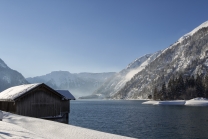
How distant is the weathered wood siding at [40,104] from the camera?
37156 millimetres

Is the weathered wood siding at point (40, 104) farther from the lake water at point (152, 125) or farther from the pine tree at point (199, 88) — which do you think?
the pine tree at point (199, 88)

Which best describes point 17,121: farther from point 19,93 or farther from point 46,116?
point 46,116

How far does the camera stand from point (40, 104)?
1540 inches

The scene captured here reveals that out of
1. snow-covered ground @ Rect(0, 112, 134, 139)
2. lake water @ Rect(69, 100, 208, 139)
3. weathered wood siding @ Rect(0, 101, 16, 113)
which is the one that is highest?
weathered wood siding @ Rect(0, 101, 16, 113)

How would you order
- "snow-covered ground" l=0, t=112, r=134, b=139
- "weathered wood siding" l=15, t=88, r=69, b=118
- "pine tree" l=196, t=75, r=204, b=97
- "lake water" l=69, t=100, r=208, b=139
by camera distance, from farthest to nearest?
1. "pine tree" l=196, t=75, r=204, b=97
2. "lake water" l=69, t=100, r=208, b=139
3. "weathered wood siding" l=15, t=88, r=69, b=118
4. "snow-covered ground" l=0, t=112, r=134, b=139

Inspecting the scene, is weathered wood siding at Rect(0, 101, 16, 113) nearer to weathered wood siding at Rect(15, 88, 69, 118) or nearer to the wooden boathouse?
the wooden boathouse

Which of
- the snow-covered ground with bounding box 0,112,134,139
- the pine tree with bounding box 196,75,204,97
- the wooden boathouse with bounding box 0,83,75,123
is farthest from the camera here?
the pine tree with bounding box 196,75,204,97

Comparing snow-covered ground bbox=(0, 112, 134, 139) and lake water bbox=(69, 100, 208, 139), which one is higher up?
snow-covered ground bbox=(0, 112, 134, 139)

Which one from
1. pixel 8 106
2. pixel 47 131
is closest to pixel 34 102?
pixel 8 106

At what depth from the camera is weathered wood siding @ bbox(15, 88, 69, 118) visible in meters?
37.2

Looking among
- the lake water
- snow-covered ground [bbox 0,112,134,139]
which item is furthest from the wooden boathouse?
the lake water

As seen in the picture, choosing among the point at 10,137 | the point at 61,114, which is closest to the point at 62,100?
the point at 61,114

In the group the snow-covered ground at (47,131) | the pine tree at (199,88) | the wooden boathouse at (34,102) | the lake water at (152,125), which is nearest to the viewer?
the snow-covered ground at (47,131)

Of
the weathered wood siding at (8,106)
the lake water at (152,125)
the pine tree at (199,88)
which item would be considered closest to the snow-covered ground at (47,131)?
the weathered wood siding at (8,106)
